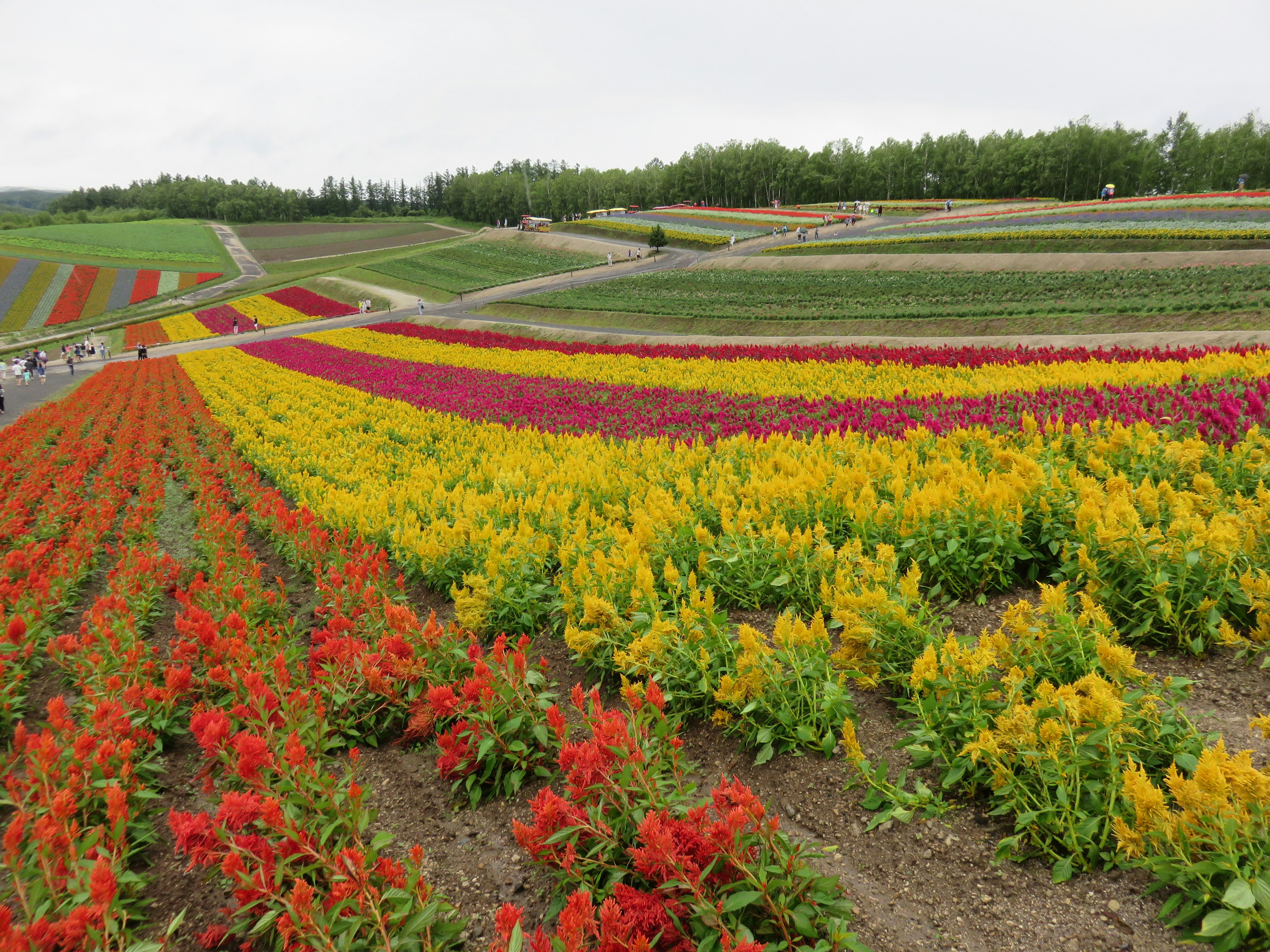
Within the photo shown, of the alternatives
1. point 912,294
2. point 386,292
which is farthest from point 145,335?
point 912,294

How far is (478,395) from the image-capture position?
52.9ft

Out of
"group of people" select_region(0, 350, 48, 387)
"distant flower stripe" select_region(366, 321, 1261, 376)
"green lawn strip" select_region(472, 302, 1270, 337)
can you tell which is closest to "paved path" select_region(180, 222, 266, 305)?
"group of people" select_region(0, 350, 48, 387)

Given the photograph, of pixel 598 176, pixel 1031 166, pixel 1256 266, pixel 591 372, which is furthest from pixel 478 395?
pixel 598 176

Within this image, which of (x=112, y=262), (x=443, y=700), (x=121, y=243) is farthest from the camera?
(x=121, y=243)

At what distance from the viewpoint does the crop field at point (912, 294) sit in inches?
803

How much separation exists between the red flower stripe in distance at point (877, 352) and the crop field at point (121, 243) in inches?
2518

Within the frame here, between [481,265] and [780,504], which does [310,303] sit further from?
[780,504]

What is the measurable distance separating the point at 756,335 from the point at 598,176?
98.1 m

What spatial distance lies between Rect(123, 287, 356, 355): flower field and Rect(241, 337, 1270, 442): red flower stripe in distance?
97.2 ft

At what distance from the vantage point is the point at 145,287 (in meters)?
58.2

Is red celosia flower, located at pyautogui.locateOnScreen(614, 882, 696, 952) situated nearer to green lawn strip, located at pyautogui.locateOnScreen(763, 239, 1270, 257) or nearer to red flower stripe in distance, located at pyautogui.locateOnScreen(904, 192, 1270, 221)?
green lawn strip, located at pyautogui.locateOnScreen(763, 239, 1270, 257)

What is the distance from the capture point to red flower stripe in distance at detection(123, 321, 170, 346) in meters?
42.3

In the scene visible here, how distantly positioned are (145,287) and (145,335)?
64.5 ft

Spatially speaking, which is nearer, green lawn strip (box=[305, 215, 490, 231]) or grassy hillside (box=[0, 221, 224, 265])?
grassy hillside (box=[0, 221, 224, 265])
